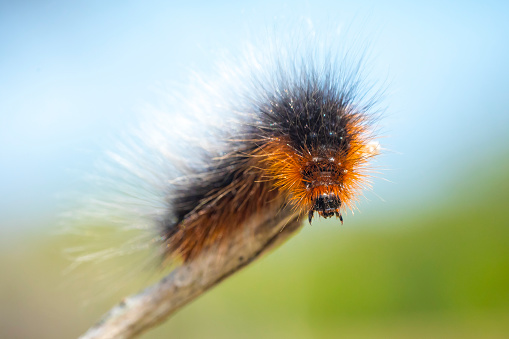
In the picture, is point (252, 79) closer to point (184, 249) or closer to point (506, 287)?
point (184, 249)

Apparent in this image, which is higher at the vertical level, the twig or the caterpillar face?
the caterpillar face

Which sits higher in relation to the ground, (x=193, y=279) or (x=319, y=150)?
(x=319, y=150)

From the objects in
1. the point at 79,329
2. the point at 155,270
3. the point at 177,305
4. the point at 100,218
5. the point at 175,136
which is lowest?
the point at 79,329

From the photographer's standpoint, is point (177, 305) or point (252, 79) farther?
point (177, 305)

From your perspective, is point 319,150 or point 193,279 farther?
point 193,279

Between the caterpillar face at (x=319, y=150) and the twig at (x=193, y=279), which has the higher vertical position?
the caterpillar face at (x=319, y=150)

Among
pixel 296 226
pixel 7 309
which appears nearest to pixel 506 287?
pixel 296 226

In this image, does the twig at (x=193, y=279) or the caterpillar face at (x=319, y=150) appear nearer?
the caterpillar face at (x=319, y=150)

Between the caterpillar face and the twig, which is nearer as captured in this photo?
the caterpillar face
